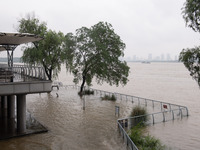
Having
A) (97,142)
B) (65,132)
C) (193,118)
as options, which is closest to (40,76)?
(65,132)

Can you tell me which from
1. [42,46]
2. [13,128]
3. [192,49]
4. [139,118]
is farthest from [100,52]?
[192,49]

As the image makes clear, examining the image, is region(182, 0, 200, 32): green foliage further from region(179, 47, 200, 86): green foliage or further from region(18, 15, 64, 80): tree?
region(18, 15, 64, 80): tree

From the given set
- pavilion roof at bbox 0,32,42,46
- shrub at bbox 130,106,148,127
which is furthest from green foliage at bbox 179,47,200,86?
pavilion roof at bbox 0,32,42,46

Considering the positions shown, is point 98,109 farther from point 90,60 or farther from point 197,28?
point 197,28

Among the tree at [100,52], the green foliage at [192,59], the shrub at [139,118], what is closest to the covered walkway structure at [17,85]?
the shrub at [139,118]

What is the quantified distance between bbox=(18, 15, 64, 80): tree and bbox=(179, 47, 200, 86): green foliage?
25629mm

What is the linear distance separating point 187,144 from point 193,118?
6683 millimetres

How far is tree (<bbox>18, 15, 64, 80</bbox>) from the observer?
3325cm

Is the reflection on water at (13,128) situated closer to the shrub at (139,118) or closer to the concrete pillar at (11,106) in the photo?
the concrete pillar at (11,106)

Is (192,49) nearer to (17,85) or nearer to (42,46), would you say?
(17,85)

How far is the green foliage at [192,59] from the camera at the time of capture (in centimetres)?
998

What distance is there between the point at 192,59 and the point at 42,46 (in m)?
27.4

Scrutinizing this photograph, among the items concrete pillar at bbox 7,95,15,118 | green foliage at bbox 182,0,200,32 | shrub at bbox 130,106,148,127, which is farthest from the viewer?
concrete pillar at bbox 7,95,15,118

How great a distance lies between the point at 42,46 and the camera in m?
33.8
